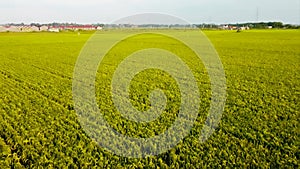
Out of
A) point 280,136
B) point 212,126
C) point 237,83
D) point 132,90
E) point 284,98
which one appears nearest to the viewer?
point 280,136

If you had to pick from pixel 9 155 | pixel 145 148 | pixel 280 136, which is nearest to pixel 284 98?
pixel 280 136

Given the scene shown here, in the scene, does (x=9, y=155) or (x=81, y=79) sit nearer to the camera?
(x=9, y=155)

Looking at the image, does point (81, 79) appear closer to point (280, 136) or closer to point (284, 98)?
point (284, 98)

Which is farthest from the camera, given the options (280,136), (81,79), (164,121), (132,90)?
(81,79)

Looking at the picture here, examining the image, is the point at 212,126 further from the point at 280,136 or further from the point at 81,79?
the point at 81,79

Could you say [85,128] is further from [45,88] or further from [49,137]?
[45,88]

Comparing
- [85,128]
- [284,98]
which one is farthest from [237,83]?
[85,128]

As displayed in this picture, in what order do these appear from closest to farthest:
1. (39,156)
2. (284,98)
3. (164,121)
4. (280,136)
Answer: (39,156), (280,136), (164,121), (284,98)

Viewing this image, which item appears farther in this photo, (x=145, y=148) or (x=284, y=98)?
(x=284, y=98)

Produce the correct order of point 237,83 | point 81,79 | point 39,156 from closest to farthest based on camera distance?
point 39,156 → point 237,83 → point 81,79
